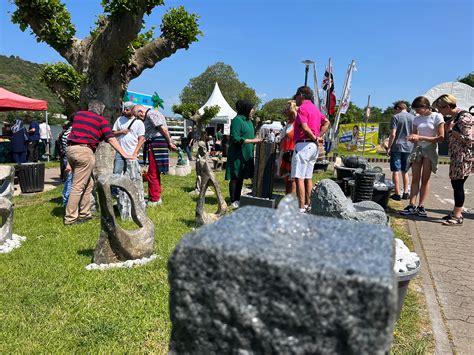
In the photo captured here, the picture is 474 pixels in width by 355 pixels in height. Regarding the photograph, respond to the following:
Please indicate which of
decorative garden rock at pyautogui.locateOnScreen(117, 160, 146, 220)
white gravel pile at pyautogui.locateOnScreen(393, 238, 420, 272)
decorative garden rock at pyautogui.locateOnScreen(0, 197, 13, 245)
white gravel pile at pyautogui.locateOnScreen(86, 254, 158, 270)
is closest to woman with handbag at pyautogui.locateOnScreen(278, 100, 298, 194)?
decorative garden rock at pyautogui.locateOnScreen(117, 160, 146, 220)

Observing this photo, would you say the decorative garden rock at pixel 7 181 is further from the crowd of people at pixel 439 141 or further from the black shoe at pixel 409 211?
the black shoe at pixel 409 211

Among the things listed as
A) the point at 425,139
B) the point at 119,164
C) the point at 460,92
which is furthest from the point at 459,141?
the point at 460,92

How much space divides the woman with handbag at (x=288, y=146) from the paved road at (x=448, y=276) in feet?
6.38

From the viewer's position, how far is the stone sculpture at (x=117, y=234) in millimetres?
3656

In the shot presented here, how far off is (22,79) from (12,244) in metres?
84.5

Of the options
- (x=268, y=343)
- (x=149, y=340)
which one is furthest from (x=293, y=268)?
(x=149, y=340)

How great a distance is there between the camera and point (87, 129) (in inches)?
208

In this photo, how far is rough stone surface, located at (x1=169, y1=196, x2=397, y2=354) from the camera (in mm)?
1036

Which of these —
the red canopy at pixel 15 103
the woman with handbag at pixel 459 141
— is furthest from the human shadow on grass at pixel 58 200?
the woman with handbag at pixel 459 141

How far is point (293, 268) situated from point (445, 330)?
2476mm

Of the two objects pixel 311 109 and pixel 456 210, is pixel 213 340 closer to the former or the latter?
pixel 311 109

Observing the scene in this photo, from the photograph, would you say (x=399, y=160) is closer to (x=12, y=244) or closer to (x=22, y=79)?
(x=12, y=244)

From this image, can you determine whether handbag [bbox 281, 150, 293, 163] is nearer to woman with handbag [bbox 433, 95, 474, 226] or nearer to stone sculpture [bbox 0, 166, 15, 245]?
woman with handbag [bbox 433, 95, 474, 226]

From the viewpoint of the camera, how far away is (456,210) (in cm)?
593
